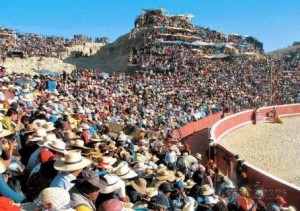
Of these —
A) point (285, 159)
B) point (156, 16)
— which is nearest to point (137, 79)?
point (285, 159)

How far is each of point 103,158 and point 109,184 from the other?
6.17 feet

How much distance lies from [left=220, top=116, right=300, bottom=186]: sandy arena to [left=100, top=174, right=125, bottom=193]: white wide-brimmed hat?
466 inches

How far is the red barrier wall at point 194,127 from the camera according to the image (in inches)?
922

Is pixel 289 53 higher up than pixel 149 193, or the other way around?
pixel 289 53

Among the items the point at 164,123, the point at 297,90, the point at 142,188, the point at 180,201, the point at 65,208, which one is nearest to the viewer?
→ the point at 65,208

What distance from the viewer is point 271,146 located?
79.8 ft

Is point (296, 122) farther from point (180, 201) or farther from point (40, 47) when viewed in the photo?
point (40, 47)

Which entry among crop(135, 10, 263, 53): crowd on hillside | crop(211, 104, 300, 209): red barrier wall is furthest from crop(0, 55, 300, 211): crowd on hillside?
crop(135, 10, 263, 53): crowd on hillside

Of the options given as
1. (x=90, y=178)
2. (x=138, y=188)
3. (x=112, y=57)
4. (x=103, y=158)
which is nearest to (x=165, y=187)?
(x=138, y=188)

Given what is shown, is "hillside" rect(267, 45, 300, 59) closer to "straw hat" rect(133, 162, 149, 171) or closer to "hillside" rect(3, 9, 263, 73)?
"hillside" rect(3, 9, 263, 73)

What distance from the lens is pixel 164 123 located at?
23844mm

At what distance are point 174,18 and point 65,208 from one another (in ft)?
204

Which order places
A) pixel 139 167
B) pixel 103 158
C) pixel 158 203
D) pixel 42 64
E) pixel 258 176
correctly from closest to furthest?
pixel 158 203 < pixel 103 158 < pixel 139 167 < pixel 258 176 < pixel 42 64

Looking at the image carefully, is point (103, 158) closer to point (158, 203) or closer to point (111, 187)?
point (158, 203)
